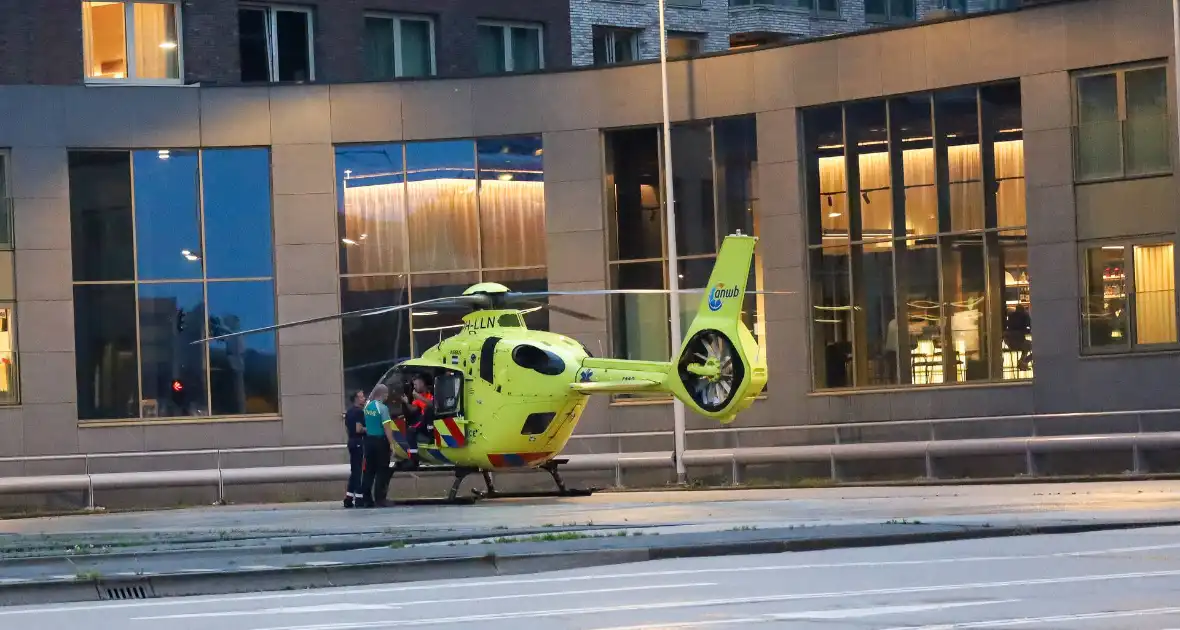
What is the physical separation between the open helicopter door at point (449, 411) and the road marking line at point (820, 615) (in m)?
17.0

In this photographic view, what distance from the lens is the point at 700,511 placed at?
22.8 metres

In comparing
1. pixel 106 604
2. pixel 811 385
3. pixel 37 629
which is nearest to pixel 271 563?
pixel 106 604

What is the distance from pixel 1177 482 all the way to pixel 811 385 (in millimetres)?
9958

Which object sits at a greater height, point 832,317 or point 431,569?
point 832,317

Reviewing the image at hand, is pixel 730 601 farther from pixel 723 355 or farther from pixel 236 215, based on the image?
pixel 236 215

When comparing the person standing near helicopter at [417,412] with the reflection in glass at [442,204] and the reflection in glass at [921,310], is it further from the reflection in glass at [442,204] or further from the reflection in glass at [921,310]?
the reflection in glass at [921,310]

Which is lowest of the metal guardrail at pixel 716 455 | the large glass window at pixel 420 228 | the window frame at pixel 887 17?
the metal guardrail at pixel 716 455

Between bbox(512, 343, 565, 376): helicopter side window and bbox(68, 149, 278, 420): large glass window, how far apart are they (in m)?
11.8

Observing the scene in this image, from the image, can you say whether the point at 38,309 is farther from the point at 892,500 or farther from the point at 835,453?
the point at 892,500

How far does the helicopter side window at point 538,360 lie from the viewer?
26656 mm

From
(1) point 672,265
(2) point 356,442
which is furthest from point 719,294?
(1) point 672,265

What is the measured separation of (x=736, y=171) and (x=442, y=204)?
20.5ft

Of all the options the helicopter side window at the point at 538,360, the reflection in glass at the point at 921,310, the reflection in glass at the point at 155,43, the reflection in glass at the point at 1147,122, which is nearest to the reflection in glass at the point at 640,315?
the reflection in glass at the point at 921,310

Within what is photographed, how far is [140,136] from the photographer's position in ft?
122
